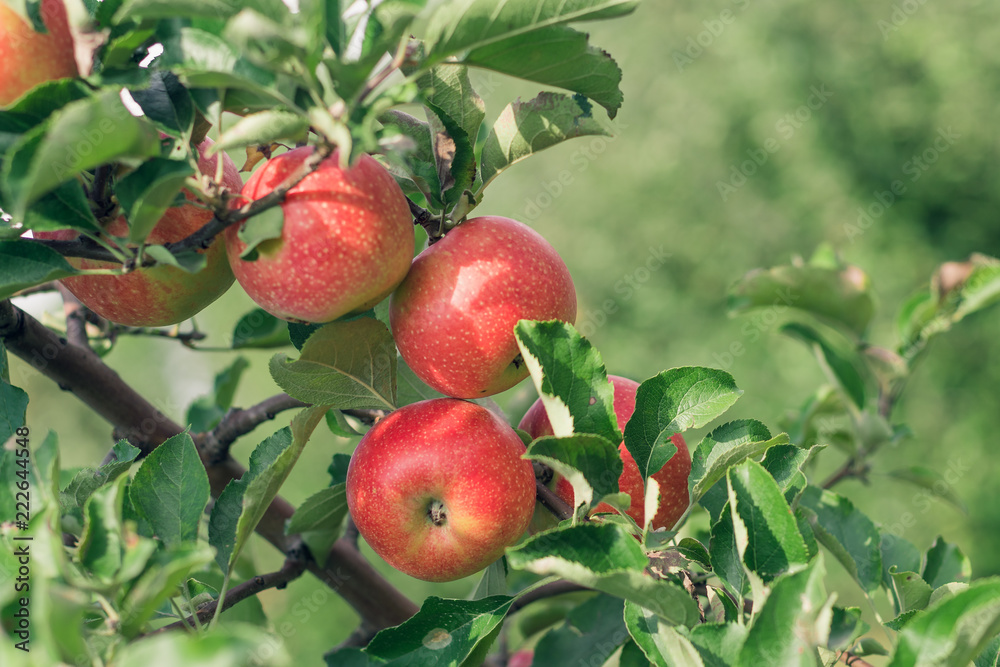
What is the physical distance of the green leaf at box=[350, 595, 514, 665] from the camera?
0.49 m

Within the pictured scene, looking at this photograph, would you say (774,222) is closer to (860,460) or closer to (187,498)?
(860,460)

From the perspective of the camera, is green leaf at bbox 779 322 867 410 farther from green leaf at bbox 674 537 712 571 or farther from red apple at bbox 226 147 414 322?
red apple at bbox 226 147 414 322

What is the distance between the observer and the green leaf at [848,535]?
60 cm

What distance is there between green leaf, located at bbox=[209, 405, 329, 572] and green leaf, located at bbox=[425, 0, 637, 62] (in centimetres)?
26

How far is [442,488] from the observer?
1.74 ft

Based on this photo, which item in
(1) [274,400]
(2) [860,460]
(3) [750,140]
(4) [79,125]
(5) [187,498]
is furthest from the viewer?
(3) [750,140]

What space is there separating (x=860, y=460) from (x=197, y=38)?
3.40 feet

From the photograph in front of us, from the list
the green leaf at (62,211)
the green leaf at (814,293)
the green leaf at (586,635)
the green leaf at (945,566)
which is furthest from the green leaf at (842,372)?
the green leaf at (62,211)

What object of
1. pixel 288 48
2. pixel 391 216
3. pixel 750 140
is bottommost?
pixel 750 140

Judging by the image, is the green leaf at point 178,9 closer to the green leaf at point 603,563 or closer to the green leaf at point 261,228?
the green leaf at point 261,228

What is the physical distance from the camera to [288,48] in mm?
371

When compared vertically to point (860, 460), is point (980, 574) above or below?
below

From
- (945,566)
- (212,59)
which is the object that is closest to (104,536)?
(212,59)

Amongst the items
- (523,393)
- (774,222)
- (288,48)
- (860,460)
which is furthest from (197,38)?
(774,222)
